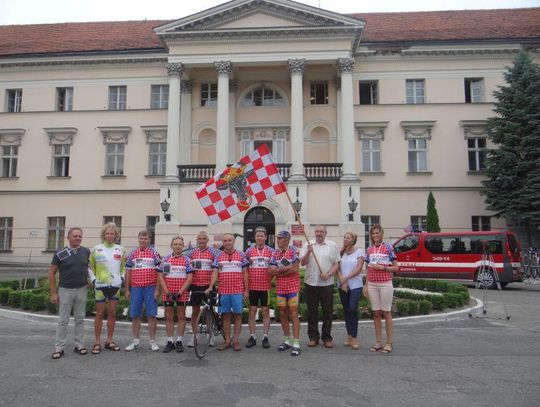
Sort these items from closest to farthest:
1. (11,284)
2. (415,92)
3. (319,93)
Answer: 1. (11,284)
2. (415,92)
3. (319,93)

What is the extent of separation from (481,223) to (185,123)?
1858 cm

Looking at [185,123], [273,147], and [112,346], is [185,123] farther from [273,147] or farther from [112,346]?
[112,346]

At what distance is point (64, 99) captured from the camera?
94.5 feet

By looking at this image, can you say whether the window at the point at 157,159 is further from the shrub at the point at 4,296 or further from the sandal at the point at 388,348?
the sandal at the point at 388,348

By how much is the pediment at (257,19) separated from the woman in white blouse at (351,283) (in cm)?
1950

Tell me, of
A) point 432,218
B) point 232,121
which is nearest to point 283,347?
point 432,218

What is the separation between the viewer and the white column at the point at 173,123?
79.2 feet

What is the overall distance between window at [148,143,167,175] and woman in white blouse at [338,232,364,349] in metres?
21.6

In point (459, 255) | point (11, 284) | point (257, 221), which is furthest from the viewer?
point (257, 221)

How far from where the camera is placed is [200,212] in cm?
2367

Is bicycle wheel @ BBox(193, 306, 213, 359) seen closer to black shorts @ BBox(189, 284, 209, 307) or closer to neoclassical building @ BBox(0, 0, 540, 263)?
black shorts @ BBox(189, 284, 209, 307)


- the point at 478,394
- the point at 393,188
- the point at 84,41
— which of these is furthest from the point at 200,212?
the point at 478,394

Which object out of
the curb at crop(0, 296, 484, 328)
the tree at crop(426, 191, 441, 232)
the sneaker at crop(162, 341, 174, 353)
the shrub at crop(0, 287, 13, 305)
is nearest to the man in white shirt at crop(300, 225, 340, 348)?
the curb at crop(0, 296, 484, 328)

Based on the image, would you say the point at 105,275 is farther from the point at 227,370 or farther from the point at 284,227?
the point at 284,227
